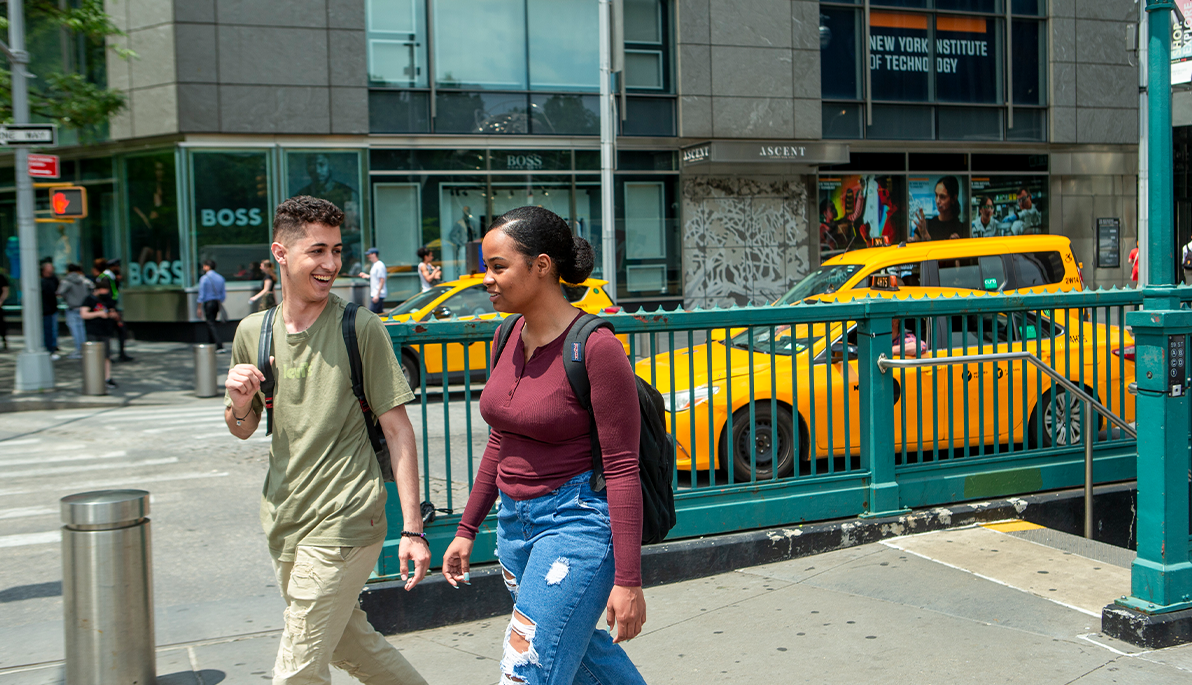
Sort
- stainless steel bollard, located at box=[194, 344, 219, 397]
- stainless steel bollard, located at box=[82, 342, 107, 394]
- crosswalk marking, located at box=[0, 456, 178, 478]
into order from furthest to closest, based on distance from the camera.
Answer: stainless steel bollard, located at box=[194, 344, 219, 397] < stainless steel bollard, located at box=[82, 342, 107, 394] < crosswalk marking, located at box=[0, 456, 178, 478]

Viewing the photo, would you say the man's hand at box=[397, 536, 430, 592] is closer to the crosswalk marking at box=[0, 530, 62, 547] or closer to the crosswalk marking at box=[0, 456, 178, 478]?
the crosswalk marking at box=[0, 530, 62, 547]

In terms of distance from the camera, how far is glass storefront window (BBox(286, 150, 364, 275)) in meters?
21.0

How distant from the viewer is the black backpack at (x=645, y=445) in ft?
9.12

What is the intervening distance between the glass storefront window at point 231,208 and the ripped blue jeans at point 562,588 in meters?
19.1

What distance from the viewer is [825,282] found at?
1147 cm

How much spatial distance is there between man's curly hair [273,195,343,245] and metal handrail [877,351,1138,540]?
354cm

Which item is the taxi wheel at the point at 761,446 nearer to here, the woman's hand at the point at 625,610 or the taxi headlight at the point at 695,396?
the taxi headlight at the point at 695,396

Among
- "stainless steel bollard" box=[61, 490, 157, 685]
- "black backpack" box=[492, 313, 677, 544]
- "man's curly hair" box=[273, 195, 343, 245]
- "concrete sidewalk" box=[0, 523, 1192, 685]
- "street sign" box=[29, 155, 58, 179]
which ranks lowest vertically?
"concrete sidewalk" box=[0, 523, 1192, 685]

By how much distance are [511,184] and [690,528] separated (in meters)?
17.7

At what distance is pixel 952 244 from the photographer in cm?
1183

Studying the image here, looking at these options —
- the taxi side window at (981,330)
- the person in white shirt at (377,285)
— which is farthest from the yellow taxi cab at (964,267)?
the person in white shirt at (377,285)

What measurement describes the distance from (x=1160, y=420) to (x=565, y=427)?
3052 millimetres

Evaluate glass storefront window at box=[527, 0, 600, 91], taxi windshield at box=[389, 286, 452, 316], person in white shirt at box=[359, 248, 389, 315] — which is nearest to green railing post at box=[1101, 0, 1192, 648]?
taxi windshield at box=[389, 286, 452, 316]

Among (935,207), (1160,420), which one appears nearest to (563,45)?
(935,207)
